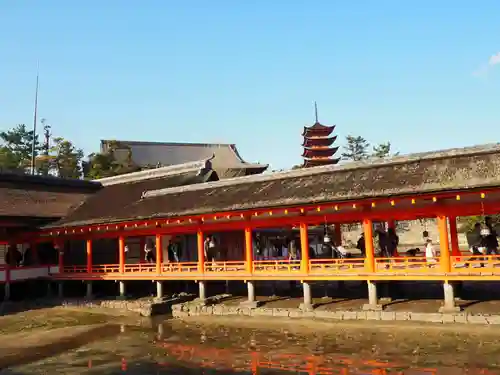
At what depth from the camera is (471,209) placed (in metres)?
17.8

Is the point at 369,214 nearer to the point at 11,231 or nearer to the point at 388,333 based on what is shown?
the point at 388,333

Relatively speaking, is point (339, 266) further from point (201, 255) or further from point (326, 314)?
point (201, 255)

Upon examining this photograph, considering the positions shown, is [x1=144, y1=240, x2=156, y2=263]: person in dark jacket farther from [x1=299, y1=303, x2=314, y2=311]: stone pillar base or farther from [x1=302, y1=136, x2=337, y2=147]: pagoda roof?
[x1=302, y1=136, x2=337, y2=147]: pagoda roof

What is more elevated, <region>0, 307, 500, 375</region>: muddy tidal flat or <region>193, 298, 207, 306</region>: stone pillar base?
<region>193, 298, 207, 306</region>: stone pillar base

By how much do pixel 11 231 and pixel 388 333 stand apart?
76.4 feet

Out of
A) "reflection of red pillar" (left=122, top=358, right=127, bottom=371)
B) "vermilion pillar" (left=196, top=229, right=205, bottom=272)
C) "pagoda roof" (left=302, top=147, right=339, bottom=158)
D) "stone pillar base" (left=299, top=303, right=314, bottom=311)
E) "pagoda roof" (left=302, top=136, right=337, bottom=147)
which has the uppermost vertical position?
"pagoda roof" (left=302, top=136, right=337, bottom=147)

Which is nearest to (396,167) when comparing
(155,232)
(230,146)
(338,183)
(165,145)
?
(338,183)

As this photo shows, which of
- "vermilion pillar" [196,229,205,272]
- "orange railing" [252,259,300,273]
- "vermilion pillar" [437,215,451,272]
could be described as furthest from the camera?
"vermilion pillar" [196,229,205,272]

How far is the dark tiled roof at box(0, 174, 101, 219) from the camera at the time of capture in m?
29.7

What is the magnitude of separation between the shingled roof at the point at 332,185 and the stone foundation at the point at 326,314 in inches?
170

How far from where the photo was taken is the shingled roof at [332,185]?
17453 millimetres

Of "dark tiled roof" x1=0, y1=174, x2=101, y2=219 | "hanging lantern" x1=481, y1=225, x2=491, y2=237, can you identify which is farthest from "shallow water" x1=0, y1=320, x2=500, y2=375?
"dark tiled roof" x1=0, y1=174, x2=101, y2=219

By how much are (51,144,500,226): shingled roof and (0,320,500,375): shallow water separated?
16.0 feet

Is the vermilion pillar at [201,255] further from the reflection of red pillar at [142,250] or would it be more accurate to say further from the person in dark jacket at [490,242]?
the person in dark jacket at [490,242]
